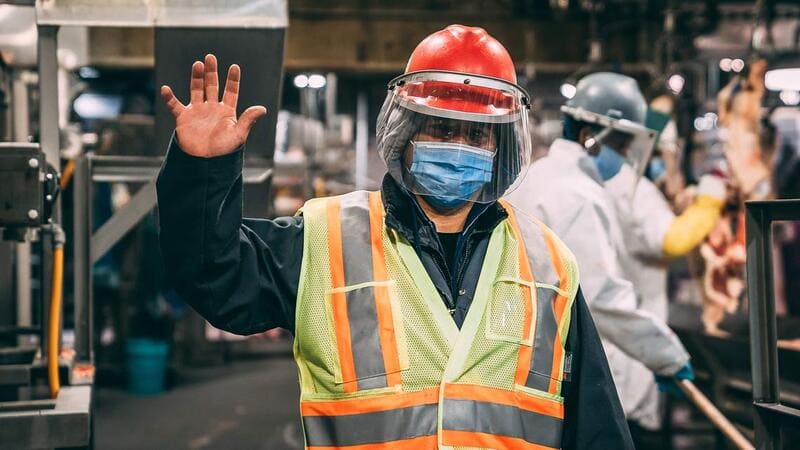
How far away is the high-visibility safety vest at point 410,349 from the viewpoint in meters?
2.17

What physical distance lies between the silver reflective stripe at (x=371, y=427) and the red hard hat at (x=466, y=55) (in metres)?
0.87

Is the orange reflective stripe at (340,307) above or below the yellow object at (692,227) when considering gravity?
below

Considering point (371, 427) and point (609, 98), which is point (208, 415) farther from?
point (371, 427)

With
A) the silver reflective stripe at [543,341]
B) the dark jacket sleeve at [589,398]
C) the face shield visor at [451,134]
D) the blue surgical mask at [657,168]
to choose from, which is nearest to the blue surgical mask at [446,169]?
the face shield visor at [451,134]

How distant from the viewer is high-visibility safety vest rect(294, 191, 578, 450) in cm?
217

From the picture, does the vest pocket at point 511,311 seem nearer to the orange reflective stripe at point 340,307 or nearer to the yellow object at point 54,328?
the orange reflective stripe at point 340,307

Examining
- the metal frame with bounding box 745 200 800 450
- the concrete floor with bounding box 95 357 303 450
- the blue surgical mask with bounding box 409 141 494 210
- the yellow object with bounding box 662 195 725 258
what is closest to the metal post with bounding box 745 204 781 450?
the metal frame with bounding box 745 200 800 450

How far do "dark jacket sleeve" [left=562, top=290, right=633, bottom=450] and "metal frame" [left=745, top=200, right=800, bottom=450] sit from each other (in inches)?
25.6

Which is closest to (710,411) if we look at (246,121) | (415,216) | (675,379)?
(675,379)

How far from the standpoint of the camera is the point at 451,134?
2.41m

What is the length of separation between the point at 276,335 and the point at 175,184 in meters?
10.3

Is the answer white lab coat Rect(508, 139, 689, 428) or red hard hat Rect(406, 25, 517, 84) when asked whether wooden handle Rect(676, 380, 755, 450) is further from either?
red hard hat Rect(406, 25, 517, 84)

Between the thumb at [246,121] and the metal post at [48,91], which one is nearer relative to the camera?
the thumb at [246,121]

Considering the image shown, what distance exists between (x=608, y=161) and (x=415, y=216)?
210cm
